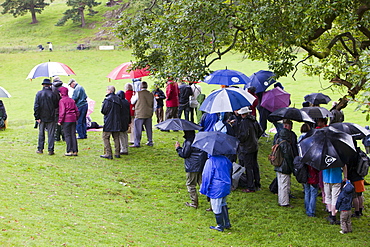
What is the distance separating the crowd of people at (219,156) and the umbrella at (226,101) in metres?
0.33

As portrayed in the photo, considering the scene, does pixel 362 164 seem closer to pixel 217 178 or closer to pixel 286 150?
pixel 286 150

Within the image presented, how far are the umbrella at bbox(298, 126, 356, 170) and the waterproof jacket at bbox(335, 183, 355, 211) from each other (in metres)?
0.48

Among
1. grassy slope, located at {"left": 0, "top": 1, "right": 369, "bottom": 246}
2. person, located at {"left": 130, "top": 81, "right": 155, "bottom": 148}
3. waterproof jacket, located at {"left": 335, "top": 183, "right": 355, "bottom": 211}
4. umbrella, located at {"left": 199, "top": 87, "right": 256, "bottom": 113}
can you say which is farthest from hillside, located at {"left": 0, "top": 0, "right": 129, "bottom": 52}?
waterproof jacket, located at {"left": 335, "top": 183, "right": 355, "bottom": 211}

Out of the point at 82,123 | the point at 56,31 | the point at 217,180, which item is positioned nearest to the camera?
the point at 217,180

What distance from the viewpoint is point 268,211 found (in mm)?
10453

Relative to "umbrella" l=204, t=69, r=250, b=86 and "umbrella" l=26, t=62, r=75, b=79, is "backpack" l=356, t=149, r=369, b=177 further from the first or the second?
"umbrella" l=26, t=62, r=75, b=79

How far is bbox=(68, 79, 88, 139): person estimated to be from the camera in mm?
15172

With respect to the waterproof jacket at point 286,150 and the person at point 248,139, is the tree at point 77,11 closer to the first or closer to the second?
the person at point 248,139

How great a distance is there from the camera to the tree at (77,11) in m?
79.8

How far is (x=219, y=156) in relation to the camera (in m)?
8.59

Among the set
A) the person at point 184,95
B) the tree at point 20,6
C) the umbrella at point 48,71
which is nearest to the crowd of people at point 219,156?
the umbrella at point 48,71

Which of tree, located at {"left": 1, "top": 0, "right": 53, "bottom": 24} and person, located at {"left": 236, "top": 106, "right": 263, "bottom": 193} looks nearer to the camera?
person, located at {"left": 236, "top": 106, "right": 263, "bottom": 193}

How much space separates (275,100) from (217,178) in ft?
22.6

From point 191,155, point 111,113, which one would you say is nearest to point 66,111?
point 111,113
